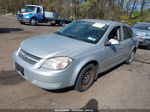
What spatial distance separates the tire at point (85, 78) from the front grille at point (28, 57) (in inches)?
39.0

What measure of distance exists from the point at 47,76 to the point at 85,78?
3.42ft

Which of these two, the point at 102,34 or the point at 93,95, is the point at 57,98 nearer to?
the point at 93,95

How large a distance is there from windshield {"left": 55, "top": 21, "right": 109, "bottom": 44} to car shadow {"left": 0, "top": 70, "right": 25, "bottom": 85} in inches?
Answer: 68.6

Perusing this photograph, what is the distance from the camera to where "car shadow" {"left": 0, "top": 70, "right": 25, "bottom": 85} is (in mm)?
3345

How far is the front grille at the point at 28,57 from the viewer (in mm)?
2635

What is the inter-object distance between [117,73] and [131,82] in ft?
1.99

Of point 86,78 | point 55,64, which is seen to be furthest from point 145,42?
point 55,64

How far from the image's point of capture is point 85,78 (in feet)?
10.4

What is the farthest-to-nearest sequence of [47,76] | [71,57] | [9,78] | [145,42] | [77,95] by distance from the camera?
[145,42] → [9,78] → [77,95] → [71,57] → [47,76]

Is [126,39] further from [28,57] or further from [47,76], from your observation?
[28,57]

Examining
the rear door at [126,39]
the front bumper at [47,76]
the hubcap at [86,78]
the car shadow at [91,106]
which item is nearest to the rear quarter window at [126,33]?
the rear door at [126,39]

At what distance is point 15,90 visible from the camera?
3.07 m

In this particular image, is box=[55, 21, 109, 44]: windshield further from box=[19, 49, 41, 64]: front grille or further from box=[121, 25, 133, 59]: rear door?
box=[19, 49, 41, 64]: front grille

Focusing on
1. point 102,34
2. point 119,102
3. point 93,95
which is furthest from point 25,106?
point 102,34
